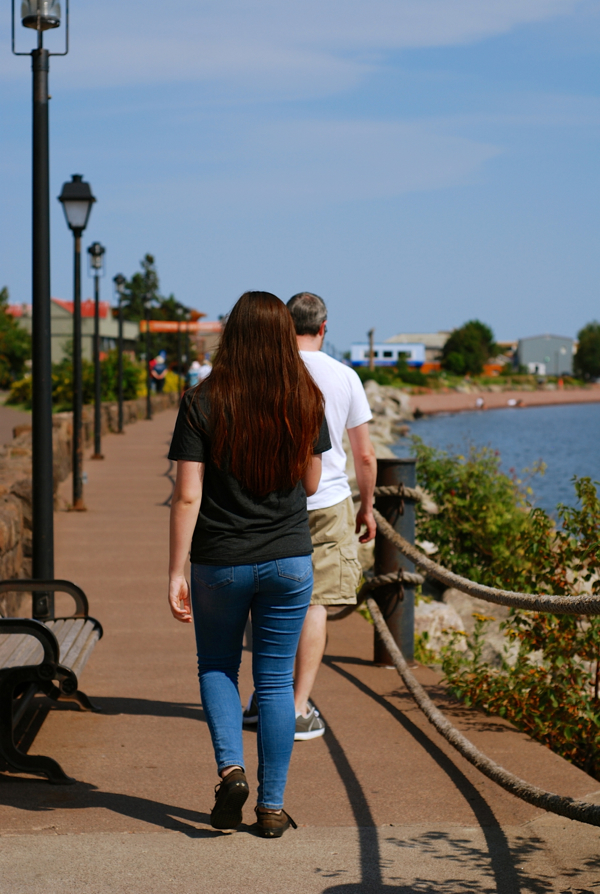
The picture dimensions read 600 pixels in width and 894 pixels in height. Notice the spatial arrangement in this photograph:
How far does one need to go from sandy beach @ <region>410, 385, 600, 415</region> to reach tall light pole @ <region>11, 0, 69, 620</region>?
77207mm

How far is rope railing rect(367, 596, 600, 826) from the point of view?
3102 millimetres

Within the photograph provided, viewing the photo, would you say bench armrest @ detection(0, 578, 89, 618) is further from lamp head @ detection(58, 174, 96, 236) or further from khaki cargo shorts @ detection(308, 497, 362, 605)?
lamp head @ detection(58, 174, 96, 236)

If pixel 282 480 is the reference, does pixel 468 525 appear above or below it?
below

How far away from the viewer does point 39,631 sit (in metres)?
4.10

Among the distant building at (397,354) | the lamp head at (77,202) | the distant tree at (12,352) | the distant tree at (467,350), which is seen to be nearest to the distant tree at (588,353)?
the distant tree at (467,350)

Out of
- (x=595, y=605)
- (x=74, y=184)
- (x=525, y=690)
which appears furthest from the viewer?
(x=74, y=184)

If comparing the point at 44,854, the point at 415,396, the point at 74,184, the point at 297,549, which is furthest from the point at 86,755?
the point at 415,396

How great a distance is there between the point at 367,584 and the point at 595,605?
2.90m

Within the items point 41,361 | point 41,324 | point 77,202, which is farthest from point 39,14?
point 77,202

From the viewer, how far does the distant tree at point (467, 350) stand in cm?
13875

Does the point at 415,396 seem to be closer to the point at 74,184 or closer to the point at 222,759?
the point at 74,184

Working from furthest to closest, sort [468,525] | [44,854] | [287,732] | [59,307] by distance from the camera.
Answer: [59,307] < [468,525] < [287,732] < [44,854]

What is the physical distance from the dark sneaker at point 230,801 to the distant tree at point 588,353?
163061 millimetres

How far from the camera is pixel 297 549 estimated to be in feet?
11.6
